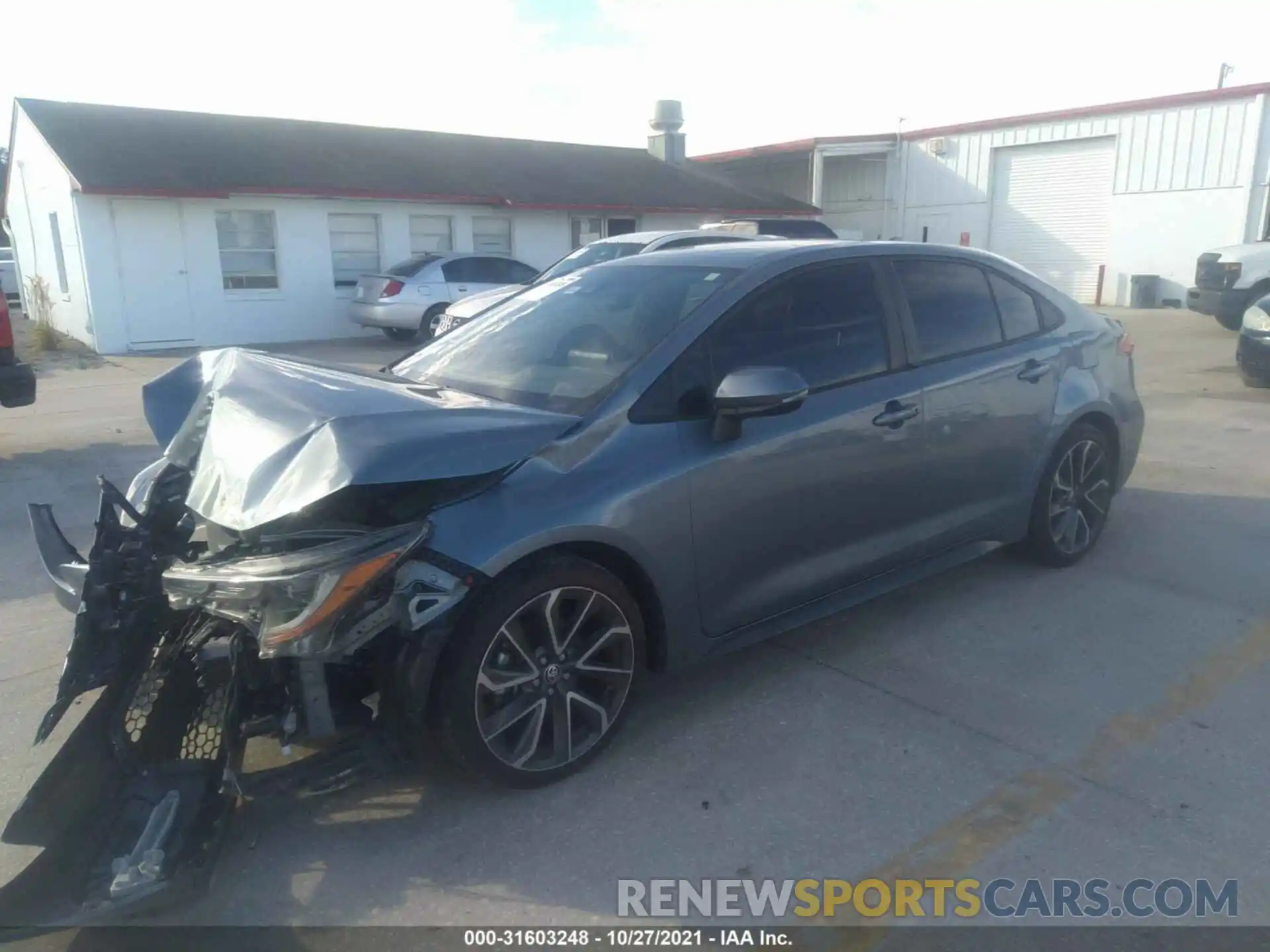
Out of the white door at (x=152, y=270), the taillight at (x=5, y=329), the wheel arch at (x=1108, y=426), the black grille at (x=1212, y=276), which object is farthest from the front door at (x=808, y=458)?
the white door at (x=152, y=270)

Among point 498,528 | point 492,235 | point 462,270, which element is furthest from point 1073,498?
point 492,235

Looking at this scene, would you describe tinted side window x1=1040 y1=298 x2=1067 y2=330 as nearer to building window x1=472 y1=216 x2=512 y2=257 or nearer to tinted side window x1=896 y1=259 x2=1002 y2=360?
tinted side window x1=896 y1=259 x2=1002 y2=360

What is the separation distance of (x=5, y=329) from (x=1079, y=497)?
8.15m

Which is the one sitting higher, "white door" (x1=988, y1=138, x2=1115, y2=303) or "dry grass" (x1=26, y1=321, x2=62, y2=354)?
"white door" (x1=988, y1=138, x2=1115, y2=303)

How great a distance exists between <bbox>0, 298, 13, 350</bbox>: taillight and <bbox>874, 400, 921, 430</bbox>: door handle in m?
7.17

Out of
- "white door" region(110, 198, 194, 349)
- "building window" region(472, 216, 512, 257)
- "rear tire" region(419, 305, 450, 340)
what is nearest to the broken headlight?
"rear tire" region(419, 305, 450, 340)

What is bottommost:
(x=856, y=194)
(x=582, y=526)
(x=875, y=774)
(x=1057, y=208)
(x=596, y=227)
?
(x=875, y=774)

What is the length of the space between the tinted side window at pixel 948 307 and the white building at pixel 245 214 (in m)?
15.3

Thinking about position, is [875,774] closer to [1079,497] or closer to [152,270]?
[1079,497]

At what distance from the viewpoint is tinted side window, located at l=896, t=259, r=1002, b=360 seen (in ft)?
14.7

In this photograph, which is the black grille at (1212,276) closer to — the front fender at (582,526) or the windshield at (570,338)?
the windshield at (570,338)

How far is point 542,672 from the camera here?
328 cm

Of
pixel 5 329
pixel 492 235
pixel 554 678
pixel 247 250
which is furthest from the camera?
pixel 492 235

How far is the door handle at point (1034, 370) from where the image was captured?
484 centimetres
